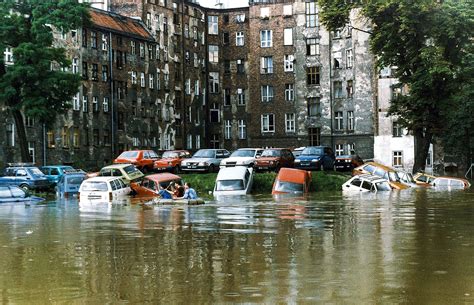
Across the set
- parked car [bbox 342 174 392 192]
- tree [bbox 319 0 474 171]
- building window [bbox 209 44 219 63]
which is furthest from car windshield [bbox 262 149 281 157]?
building window [bbox 209 44 219 63]

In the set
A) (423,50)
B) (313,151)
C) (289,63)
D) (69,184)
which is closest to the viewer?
(423,50)

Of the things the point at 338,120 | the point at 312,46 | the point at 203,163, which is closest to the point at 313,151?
the point at 203,163

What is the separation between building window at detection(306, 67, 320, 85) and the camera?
309 ft

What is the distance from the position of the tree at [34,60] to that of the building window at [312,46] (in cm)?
3953

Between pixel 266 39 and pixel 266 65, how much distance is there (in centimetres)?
309

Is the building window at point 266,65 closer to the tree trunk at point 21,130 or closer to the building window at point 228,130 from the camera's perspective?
the building window at point 228,130

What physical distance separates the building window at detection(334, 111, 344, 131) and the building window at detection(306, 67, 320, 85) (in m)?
4.44

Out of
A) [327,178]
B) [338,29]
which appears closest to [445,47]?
[338,29]

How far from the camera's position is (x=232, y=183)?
51.4 meters

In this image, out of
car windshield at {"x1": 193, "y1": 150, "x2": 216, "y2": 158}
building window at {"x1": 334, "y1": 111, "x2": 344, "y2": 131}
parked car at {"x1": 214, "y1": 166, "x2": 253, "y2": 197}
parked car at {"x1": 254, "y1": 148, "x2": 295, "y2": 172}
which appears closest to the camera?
parked car at {"x1": 214, "y1": 166, "x2": 253, "y2": 197}

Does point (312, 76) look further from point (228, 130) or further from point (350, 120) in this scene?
point (228, 130)

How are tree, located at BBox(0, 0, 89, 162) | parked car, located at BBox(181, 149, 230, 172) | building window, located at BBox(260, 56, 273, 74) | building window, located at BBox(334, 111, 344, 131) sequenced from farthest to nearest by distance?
building window, located at BBox(260, 56, 273, 74), building window, located at BBox(334, 111, 344, 131), parked car, located at BBox(181, 149, 230, 172), tree, located at BBox(0, 0, 89, 162)

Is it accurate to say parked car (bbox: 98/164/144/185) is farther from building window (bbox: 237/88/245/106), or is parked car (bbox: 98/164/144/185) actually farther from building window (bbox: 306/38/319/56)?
building window (bbox: 237/88/245/106)

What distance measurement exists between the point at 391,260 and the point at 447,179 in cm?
3956
